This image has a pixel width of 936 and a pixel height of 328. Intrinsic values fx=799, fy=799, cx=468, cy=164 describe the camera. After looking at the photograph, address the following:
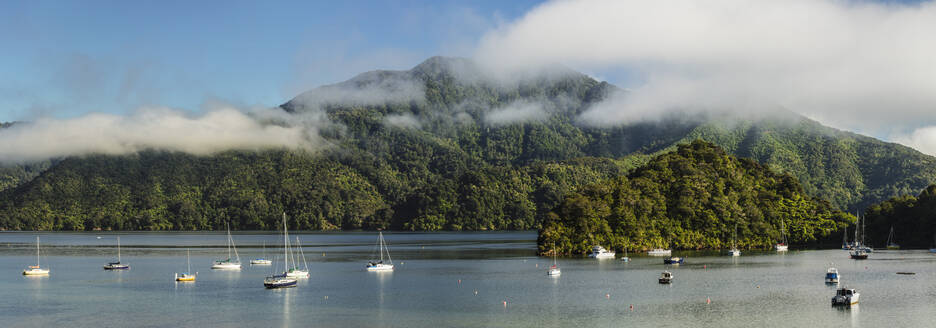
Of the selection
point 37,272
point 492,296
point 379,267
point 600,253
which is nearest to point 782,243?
point 600,253

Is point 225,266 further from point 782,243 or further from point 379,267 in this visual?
point 782,243

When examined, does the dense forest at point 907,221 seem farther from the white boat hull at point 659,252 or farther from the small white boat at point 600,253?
the small white boat at point 600,253

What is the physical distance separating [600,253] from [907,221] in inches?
3124

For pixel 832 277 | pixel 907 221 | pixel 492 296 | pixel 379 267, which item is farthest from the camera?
pixel 907 221

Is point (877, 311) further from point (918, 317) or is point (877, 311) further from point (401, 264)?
point (401, 264)

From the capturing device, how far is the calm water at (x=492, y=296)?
71.1 m

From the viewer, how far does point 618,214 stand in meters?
159

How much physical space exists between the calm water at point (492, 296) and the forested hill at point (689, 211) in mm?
16326

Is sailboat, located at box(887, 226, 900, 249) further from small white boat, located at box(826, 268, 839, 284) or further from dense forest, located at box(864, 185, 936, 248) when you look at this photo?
small white boat, located at box(826, 268, 839, 284)

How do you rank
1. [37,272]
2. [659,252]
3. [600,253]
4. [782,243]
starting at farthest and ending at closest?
[782,243]
[659,252]
[600,253]
[37,272]

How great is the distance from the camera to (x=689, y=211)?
16775cm

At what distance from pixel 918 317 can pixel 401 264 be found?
8830 cm

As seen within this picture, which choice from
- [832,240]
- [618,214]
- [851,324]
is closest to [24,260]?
[618,214]

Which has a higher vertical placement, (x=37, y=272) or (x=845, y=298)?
(x=845, y=298)
